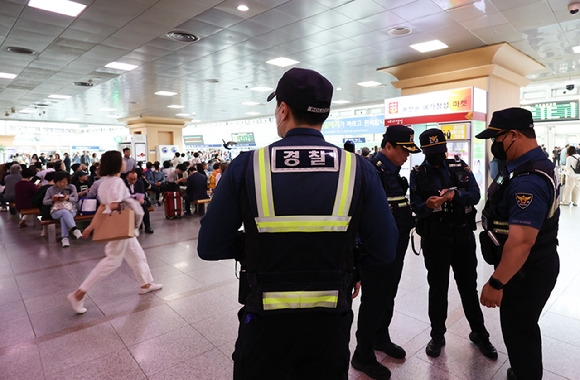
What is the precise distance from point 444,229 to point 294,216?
6.00 feet

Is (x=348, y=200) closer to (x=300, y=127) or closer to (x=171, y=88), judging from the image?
(x=300, y=127)

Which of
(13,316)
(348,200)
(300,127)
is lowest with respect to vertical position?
(13,316)

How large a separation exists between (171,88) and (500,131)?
11.3 metres

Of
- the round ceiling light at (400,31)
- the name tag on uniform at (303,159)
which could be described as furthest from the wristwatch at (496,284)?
the round ceiling light at (400,31)

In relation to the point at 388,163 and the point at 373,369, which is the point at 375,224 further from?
the point at 373,369

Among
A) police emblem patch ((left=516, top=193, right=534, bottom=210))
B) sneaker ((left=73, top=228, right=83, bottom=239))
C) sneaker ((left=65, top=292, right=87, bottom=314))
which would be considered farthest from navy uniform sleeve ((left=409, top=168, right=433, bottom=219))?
sneaker ((left=73, top=228, right=83, bottom=239))

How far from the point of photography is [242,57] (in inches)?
315

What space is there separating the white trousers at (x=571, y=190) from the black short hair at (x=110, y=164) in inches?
408

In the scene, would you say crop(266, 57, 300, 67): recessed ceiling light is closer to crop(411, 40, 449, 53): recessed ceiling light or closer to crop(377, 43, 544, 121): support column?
crop(377, 43, 544, 121): support column

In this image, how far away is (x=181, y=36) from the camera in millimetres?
6438

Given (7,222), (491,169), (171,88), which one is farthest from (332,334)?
(171,88)

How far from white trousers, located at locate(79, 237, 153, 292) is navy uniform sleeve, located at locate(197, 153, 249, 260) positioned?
281 centimetres

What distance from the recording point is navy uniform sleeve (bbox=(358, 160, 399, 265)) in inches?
48.1

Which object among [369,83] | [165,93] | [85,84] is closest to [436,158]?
[369,83]
